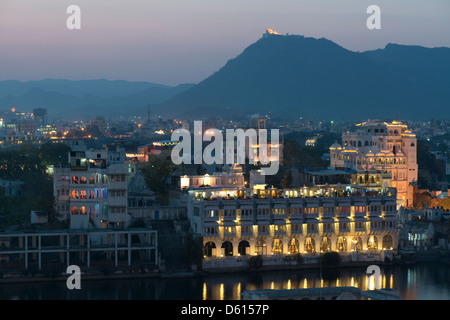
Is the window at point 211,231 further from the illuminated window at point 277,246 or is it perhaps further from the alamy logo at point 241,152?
the alamy logo at point 241,152

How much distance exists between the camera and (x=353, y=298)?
37688mm

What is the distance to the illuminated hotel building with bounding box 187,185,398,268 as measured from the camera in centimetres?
4812

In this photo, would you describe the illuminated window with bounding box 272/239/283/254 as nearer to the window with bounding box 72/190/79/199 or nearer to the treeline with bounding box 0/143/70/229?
the window with bounding box 72/190/79/199

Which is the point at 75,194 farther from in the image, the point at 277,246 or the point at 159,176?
the point at 277,246

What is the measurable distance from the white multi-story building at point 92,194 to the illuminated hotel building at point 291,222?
11.1 feet

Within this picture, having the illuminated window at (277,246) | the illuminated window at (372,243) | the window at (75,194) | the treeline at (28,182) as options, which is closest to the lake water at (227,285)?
the illuminated window at (277,246)

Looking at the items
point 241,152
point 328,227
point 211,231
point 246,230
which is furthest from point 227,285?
point 241,152

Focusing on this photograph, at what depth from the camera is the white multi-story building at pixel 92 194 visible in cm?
4969

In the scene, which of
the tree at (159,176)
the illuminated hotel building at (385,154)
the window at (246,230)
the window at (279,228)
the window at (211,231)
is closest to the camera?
the window at (211,231)

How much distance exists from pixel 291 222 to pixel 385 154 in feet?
Answer: 57.9

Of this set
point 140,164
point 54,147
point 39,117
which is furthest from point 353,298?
point 39,117

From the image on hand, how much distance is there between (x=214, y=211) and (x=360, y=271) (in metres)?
7.24

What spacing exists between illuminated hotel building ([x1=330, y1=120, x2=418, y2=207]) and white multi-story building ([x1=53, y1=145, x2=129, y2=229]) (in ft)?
54.7

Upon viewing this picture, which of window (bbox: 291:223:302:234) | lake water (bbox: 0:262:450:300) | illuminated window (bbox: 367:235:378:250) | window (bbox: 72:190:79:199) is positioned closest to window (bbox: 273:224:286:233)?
window (bbox: 291:223:302:234)
